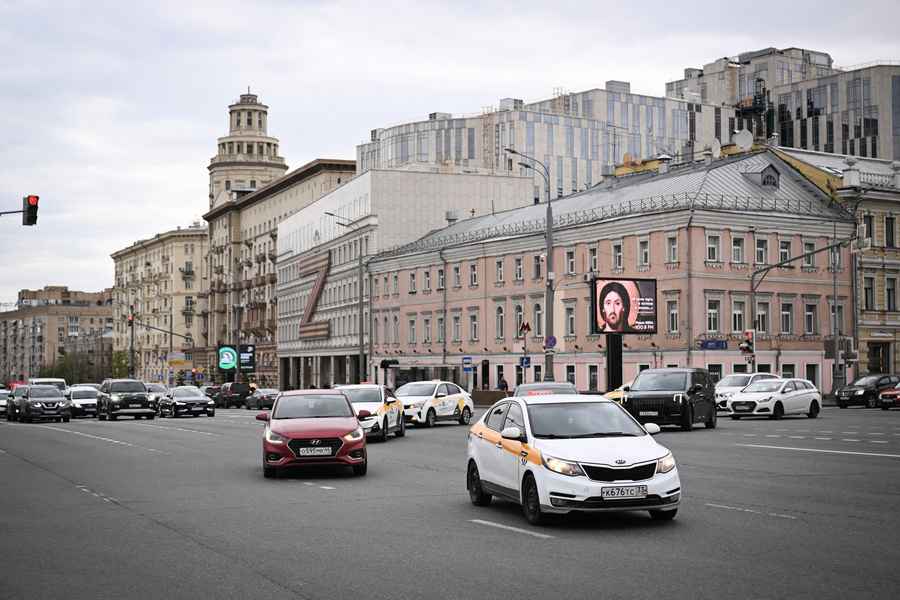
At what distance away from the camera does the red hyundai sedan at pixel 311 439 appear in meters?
20.4

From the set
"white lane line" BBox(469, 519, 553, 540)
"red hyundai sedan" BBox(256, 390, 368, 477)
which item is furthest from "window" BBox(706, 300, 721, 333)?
"white lane line" BBox(469, 519, 553, 540)

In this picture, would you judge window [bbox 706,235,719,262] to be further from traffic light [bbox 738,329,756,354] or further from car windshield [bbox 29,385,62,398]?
car windshield [bbox 29,385,62,398]

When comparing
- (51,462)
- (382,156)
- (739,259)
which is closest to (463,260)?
(739,259)

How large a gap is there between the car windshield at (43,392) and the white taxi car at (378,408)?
81.8ft

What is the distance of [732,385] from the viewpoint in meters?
51.0

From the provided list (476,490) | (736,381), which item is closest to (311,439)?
(476,490)

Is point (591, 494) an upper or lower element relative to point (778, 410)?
upper

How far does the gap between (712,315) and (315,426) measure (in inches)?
1814

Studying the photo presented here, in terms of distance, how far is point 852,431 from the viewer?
33562mm

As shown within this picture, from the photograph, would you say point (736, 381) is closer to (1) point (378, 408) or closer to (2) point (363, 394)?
(2) point (363, 394)

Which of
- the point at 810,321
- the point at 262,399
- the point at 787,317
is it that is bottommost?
the point at 262,399

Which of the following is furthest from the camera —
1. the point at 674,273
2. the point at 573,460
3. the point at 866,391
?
the point at 674,273

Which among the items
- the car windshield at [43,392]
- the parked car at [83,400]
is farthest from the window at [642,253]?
the car windshield at [43,392]

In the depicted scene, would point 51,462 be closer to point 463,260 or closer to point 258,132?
point 463,260
